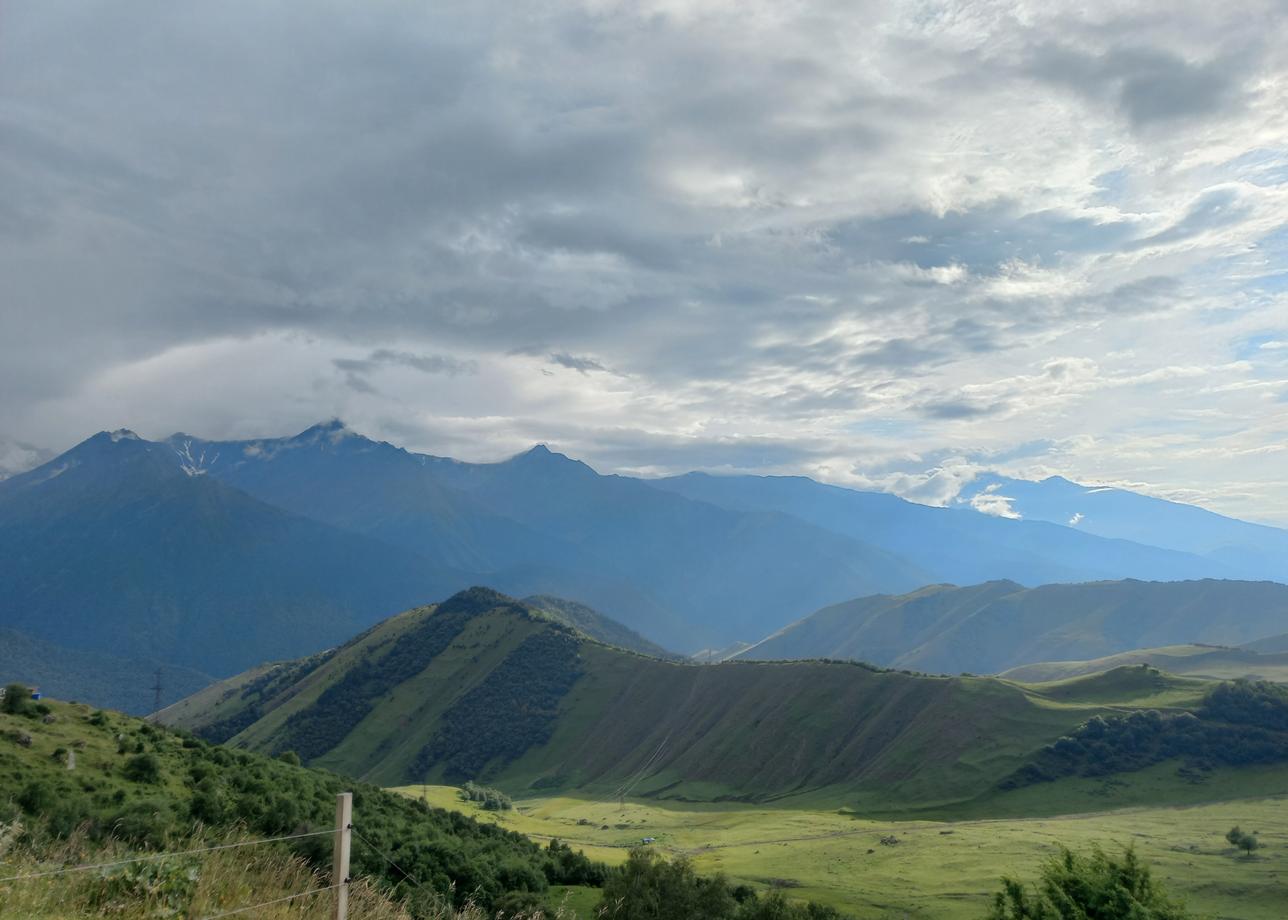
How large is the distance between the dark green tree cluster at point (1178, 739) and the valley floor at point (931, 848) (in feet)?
53.1

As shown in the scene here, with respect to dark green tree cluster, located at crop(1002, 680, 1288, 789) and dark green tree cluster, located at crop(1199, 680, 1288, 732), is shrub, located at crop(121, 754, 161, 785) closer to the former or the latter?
dark green tree cluster, located at crop(1002, 680, 1288, 789)

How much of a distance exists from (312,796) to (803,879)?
58.9m

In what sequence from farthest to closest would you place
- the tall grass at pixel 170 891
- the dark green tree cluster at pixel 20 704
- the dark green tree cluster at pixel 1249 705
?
1. the dark green tree cluster at pixel 1249 705
2. the dark green tree cluster at pixel 20 704
3. the tall grass at pixel 170 891

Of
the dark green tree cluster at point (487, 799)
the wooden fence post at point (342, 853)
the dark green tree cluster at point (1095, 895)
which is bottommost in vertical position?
the dark green tree cluster at point (487, 799)

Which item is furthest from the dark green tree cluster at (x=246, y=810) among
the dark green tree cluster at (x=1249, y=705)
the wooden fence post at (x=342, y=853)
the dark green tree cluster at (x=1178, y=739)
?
the dark green tree cluster at (x=1249, y=705)

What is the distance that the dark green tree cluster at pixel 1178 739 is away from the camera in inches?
5404

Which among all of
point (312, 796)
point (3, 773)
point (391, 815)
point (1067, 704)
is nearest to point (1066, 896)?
point (312, 796)

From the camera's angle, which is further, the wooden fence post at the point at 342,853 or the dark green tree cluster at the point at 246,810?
the dark green tree cluster at the point at 246,810

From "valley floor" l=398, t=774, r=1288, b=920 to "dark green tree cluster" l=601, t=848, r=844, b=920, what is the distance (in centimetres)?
921

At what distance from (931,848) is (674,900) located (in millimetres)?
65650

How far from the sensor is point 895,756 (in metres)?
158

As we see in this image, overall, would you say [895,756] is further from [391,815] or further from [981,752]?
[391,815]

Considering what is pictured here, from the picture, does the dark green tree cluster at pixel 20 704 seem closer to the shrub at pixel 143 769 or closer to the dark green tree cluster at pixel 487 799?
the shrub at pixel 143 769

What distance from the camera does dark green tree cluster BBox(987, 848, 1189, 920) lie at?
31609 millimetres
